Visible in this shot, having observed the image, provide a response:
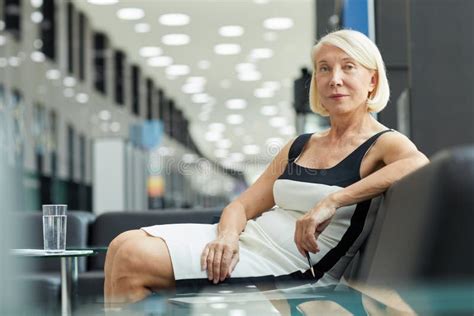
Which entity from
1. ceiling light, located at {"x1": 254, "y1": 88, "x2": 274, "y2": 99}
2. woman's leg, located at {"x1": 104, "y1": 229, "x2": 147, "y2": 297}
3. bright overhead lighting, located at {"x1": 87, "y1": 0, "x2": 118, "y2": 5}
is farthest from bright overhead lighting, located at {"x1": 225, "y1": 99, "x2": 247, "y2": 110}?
woman's leg, located at {"x1": 104, "y1": 229, "x2": 147, "y2": 297}

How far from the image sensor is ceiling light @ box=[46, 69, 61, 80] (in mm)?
10391

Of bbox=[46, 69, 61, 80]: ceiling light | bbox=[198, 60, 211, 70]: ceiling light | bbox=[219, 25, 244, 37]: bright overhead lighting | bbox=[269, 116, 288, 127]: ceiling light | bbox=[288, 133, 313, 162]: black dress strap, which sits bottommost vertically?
bbox=[288, 133, 313, 162]: black dress strap

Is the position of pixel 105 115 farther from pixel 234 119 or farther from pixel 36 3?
pixel 36 3

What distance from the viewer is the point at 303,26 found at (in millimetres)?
10789

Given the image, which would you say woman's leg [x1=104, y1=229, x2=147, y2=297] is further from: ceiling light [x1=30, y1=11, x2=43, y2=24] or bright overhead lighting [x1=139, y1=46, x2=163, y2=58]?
bright overhead lighting [x1=139, y1=46, x2=163, y2=58]

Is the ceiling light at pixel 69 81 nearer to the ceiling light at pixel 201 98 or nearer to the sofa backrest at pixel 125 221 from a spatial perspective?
the ceiling light at pixel 201 98

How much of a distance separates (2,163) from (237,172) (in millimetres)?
11713

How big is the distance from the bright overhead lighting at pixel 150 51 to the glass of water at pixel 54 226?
30.1ft

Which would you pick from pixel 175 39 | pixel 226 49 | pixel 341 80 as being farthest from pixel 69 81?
pixel 341 80

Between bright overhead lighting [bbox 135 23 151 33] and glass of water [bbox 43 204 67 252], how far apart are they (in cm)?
867

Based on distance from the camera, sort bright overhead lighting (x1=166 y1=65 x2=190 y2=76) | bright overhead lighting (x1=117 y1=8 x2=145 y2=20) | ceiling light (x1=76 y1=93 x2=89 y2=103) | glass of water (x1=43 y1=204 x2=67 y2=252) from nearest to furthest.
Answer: glass of water (x1=43 y1=204 x2=67 y2=252) → bright overhead lighting (x1=117 y1=8 x2=145 y2=20) → ceiling light (x1=76 y1=93 x2=89 y2=103) → bright overhead lighting (x1=166 y1=65 x2=190 y2=76)

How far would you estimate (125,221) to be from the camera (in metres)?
4.34

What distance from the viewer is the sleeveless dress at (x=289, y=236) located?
1.74 meters

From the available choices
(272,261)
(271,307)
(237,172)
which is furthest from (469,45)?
(237,172)
